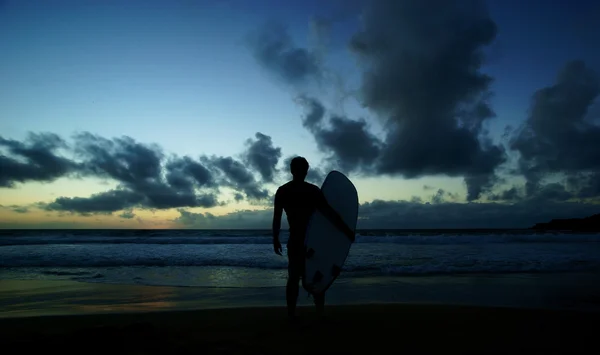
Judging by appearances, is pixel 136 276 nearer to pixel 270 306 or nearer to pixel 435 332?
pixel 270 306

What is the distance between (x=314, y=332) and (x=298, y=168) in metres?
1.75

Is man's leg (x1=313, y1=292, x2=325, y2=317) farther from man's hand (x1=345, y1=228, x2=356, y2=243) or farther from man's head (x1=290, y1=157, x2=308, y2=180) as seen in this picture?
man's head (x1=290, y1=157, x2=308, y2=180)

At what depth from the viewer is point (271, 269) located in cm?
1023

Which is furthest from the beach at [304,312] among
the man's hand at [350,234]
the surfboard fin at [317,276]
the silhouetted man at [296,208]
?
the man's hand at [350,234]

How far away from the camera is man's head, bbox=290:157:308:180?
4.10 meters

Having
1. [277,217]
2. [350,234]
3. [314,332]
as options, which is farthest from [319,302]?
[277,217]

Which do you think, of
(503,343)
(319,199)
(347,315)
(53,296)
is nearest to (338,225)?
(319,199)

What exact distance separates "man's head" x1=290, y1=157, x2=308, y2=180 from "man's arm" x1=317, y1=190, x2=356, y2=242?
32 cm

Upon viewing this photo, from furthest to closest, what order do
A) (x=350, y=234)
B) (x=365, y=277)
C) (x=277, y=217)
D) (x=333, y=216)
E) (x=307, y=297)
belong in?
1. (x=365, y=277)
2. (x=307, y=297)
3. (x=350, y=234)
4. (x=333, y=216)
5. (x=277, y=217)

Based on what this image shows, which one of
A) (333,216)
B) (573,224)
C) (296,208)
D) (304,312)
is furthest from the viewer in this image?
(573,224)

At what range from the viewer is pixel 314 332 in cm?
381

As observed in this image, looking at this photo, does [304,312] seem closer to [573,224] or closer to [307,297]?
[307,297]

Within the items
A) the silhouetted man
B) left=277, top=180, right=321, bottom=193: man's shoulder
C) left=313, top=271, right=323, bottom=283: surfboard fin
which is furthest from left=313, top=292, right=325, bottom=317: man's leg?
left=277, top=180, right=321, bottom=193: man's shoulder

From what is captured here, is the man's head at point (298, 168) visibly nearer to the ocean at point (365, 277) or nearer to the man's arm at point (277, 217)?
the man's arm at point (277, 217)
